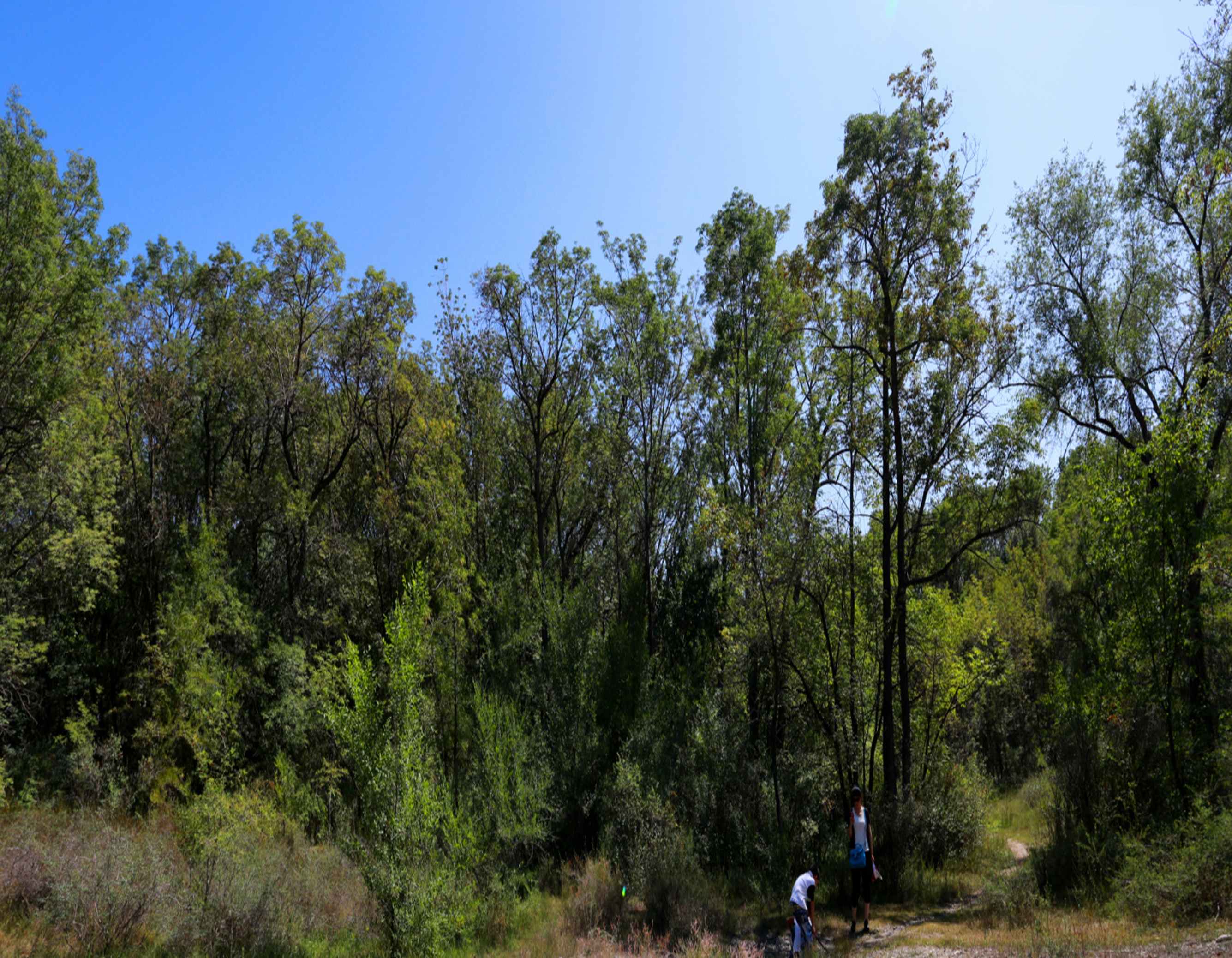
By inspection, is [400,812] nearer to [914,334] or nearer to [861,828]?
[861,828]

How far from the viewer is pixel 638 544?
31.0 meters

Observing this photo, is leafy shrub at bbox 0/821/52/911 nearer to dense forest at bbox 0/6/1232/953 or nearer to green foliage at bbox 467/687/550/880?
dense forest at bbox 0/6/1232/953

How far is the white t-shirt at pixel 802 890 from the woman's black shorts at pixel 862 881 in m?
2.23

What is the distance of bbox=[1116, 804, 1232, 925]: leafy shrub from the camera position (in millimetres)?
10367

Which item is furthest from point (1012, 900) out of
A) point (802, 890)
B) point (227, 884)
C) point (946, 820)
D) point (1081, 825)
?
point (227, 884)

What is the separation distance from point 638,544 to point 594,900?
16314 millimetres

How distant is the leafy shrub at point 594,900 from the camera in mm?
15234

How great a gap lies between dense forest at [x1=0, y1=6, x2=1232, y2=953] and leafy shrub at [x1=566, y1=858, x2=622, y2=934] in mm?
618

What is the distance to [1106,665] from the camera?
1401cm

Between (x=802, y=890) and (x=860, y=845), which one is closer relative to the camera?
(x=802, y=890)

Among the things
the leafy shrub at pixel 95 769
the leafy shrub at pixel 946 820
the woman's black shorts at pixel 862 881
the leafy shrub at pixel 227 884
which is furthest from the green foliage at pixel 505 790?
the leafy shrub at pixel 95 769

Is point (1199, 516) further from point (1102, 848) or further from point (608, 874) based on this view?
point (608, 874)

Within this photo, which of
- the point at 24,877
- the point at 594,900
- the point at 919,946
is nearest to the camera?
the point at 919,946

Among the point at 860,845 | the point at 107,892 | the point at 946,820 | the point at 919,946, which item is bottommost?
the point at 107,892
